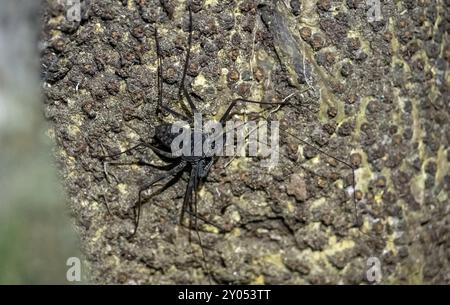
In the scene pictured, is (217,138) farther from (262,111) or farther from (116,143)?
(116,143)

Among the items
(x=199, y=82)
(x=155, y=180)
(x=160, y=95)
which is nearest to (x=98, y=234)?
(x=155, y=180)

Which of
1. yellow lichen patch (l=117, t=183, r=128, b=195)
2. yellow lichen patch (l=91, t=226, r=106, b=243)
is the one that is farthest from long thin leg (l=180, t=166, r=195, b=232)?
yellow lichen patch (l=91, t=226, r=106, b=243)

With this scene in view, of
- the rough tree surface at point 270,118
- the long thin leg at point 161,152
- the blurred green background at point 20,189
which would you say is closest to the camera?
Result: the rough tree surface at point 270,118

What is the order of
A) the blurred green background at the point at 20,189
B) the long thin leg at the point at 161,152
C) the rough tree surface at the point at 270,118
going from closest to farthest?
the rough tree surface at the point at 270,118
the long thin leg at the point at 161,152
the blurred green background at the point at 20,189

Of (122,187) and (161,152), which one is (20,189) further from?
(161,152)

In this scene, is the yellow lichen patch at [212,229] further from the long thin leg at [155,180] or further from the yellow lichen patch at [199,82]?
the yellow lichen patch at [199,82]

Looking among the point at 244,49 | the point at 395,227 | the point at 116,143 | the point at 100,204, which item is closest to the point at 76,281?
the point at 100,204

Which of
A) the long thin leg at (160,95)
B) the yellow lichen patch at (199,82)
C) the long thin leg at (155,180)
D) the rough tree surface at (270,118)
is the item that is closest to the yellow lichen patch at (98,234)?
the rough tree surface at (270,118)

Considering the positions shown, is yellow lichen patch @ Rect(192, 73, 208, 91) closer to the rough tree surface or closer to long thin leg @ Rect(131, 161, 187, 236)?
the rough tree surface
